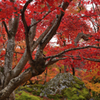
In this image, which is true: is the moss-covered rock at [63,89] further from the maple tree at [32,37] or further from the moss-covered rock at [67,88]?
the maple tree at [32,37]

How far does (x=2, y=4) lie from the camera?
154 inches

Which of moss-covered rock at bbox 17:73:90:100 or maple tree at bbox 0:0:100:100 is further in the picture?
moss-covered rock at bbox 17:73:90:100

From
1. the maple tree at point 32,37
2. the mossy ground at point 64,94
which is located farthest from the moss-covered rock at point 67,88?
the maple tree at point 32,37

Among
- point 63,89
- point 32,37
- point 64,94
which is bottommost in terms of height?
point 64,94

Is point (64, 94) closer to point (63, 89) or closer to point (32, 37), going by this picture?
point (63, 89)

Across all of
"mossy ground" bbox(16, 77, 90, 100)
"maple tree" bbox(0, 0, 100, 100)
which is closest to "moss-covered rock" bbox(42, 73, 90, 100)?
"mossy ground" bbox(16, 77, 90, 100)

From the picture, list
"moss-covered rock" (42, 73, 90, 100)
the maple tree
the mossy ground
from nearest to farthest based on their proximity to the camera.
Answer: the maple tree, the mossy ground, "moss-covered rock" (42, 73, 90, 100)

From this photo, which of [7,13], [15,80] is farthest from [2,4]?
[15,80]

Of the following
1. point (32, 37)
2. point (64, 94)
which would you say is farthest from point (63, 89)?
point (32, 37)

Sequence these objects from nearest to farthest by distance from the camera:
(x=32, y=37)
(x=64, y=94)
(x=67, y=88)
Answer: (x=32, y=37) < (x=64, y=94) < (x=67, y=88)

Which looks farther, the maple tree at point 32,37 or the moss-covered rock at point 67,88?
the moss-covered rock at point 67,88

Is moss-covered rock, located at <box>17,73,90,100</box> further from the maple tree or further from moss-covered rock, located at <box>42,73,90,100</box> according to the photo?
the maple tree

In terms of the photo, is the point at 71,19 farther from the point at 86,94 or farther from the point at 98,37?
the point at 86,94

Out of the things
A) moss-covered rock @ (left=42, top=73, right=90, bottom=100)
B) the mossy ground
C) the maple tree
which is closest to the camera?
the maple tree
